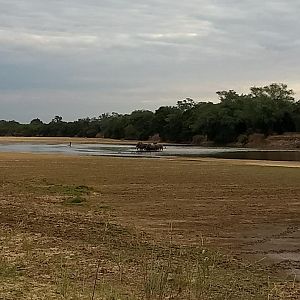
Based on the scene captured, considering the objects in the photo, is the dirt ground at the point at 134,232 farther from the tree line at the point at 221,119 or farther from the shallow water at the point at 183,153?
the tree line at the point at 221,119

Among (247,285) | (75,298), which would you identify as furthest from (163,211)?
(75,298)

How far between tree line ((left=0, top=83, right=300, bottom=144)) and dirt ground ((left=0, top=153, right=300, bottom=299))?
87.1 metres

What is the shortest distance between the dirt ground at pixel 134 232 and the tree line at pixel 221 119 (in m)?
87.1

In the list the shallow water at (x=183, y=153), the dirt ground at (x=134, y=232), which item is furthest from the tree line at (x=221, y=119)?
the dirt ground at (x=134, y=232)

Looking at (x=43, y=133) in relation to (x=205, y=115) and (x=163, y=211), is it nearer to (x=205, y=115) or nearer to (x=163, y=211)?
(x=205, y=115)

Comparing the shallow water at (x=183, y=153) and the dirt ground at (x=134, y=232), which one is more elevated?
the shallow water at (x=183, y=153)

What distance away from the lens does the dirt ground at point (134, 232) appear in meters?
7.97

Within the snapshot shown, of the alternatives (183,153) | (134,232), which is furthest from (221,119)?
(134,232)

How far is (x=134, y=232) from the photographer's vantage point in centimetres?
1289

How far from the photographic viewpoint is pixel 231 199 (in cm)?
1970

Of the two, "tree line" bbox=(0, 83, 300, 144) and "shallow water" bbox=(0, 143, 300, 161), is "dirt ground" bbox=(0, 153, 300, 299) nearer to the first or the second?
"shallow water" bbox=(0, 143, 300, 161)

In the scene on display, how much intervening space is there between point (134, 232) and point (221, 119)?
105 metres

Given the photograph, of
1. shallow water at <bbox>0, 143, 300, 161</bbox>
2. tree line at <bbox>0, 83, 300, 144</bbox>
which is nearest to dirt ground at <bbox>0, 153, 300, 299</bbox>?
shallow water at <bbox>0, 143, 300, 161</bbox>

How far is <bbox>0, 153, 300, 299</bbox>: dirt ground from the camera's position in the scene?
797 cm
